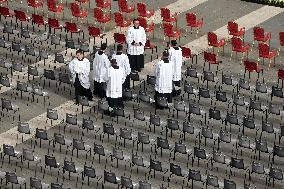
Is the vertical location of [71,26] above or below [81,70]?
above

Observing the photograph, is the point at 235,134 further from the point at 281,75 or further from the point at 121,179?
the point at 121,179

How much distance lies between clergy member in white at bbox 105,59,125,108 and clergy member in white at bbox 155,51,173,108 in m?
1.53

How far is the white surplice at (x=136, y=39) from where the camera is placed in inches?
1725

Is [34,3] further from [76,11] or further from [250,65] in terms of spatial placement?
[250,65]

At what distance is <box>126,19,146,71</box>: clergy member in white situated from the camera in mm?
43781

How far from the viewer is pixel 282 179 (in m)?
34.8

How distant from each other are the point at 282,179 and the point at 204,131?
12.5 feet

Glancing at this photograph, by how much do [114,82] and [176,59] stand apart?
3.21 m

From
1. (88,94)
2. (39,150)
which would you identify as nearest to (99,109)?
(88,94)

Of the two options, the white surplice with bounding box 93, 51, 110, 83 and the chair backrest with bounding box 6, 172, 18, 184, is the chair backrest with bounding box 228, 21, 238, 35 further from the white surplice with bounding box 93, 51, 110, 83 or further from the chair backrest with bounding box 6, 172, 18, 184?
the chair backrest with bounding box 6, 172, 18, 184

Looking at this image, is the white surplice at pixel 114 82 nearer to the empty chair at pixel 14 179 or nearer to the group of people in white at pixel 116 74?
the group of people in white at pixel 116 74

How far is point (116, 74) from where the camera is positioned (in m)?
40.1

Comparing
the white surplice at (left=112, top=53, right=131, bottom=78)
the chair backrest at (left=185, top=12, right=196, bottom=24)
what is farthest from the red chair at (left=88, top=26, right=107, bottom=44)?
the chair backrest at (left=185, top=12, right=196, bottom=24)

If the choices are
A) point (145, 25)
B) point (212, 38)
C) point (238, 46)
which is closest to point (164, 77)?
point (212, 38)
